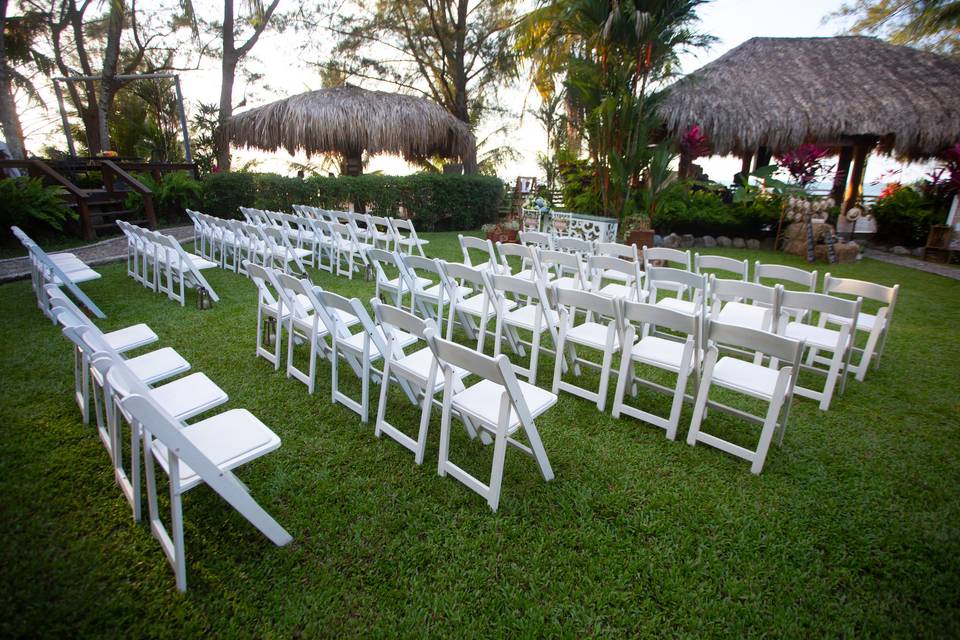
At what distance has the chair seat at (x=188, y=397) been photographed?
7.29 feet

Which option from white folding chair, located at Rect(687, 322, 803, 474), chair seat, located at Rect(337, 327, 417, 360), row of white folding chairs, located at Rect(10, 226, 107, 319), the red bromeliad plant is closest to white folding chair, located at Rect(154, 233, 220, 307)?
row of white folding chairs, located at Rect(10, 226, 107, 319)

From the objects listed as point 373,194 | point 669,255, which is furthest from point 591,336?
point 373,194

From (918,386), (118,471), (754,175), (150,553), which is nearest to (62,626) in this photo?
(150,553)

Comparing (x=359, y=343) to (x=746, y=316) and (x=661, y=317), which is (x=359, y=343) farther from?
(x=746, y=316)

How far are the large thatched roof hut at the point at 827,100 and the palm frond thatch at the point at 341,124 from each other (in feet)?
23.0

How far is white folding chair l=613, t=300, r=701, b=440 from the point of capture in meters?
2.78

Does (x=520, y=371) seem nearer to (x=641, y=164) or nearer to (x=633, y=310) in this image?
(x=633, y=310)

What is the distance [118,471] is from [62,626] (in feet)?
2.50

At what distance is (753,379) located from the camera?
282 centimetres

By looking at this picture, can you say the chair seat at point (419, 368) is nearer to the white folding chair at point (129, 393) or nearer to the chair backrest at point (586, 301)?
the white folding chair at point (129, 393)

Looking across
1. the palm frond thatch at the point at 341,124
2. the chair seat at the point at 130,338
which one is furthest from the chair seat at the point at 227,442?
the palm frond thatch at the point at 341,124

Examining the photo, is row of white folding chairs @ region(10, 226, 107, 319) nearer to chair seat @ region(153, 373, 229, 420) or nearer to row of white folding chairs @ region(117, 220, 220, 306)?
row of white folding chairs @ region(117, 220, 220, 306)

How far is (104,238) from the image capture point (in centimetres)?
957

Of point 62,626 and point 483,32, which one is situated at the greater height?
point 483,32
